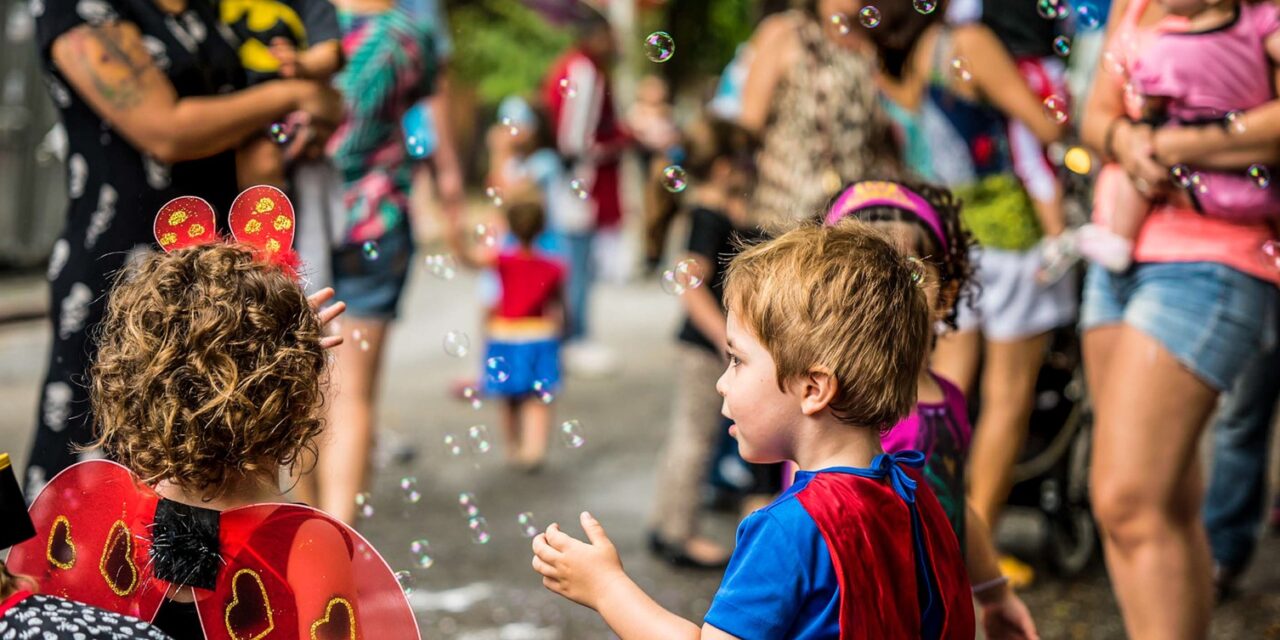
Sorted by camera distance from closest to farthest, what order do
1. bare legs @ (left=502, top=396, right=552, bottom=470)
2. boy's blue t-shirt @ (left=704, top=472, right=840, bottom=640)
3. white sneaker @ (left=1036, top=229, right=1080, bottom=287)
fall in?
boy's blue t-shirt @ (left=704, top=472, right=840, bottom=640) < white sneaker @ (left=1036, top=229, right=1080, bottom=287) < bare legs @ (left=502, top=396, right=552, bottom=470)

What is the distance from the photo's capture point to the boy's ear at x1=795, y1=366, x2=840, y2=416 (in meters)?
1.88

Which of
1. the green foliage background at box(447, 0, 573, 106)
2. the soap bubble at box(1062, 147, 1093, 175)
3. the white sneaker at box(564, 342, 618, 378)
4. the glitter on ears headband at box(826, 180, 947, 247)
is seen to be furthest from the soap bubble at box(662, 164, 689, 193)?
the green foliage background at box(447, 0, 573, 106)

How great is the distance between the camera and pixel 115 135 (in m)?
2.88

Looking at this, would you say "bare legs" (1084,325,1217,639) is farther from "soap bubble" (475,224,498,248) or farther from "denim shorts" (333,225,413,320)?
"denim shorts" (333,225,413,320)

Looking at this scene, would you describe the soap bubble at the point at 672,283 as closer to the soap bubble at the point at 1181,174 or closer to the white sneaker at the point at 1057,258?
the soap bubble at the point at 1181,174

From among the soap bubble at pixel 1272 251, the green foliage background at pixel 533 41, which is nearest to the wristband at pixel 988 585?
the soap bubble at pixel 1272 251

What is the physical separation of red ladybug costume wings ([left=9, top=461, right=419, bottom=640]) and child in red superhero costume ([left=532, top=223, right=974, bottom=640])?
0.26 meters

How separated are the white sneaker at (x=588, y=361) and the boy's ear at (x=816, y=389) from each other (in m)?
6.49

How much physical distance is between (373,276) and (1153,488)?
1.93m

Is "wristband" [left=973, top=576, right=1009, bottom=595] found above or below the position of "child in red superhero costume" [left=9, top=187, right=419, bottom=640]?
below

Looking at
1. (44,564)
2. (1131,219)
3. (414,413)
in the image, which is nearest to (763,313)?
(44,564)

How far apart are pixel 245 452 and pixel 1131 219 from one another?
75.6 inches

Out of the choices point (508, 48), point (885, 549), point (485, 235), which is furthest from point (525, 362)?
point (508, 48)

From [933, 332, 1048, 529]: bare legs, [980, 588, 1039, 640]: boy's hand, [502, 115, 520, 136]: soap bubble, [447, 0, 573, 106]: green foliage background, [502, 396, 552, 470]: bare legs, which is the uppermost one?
[502, 115, 520, 136]: soap bubble
